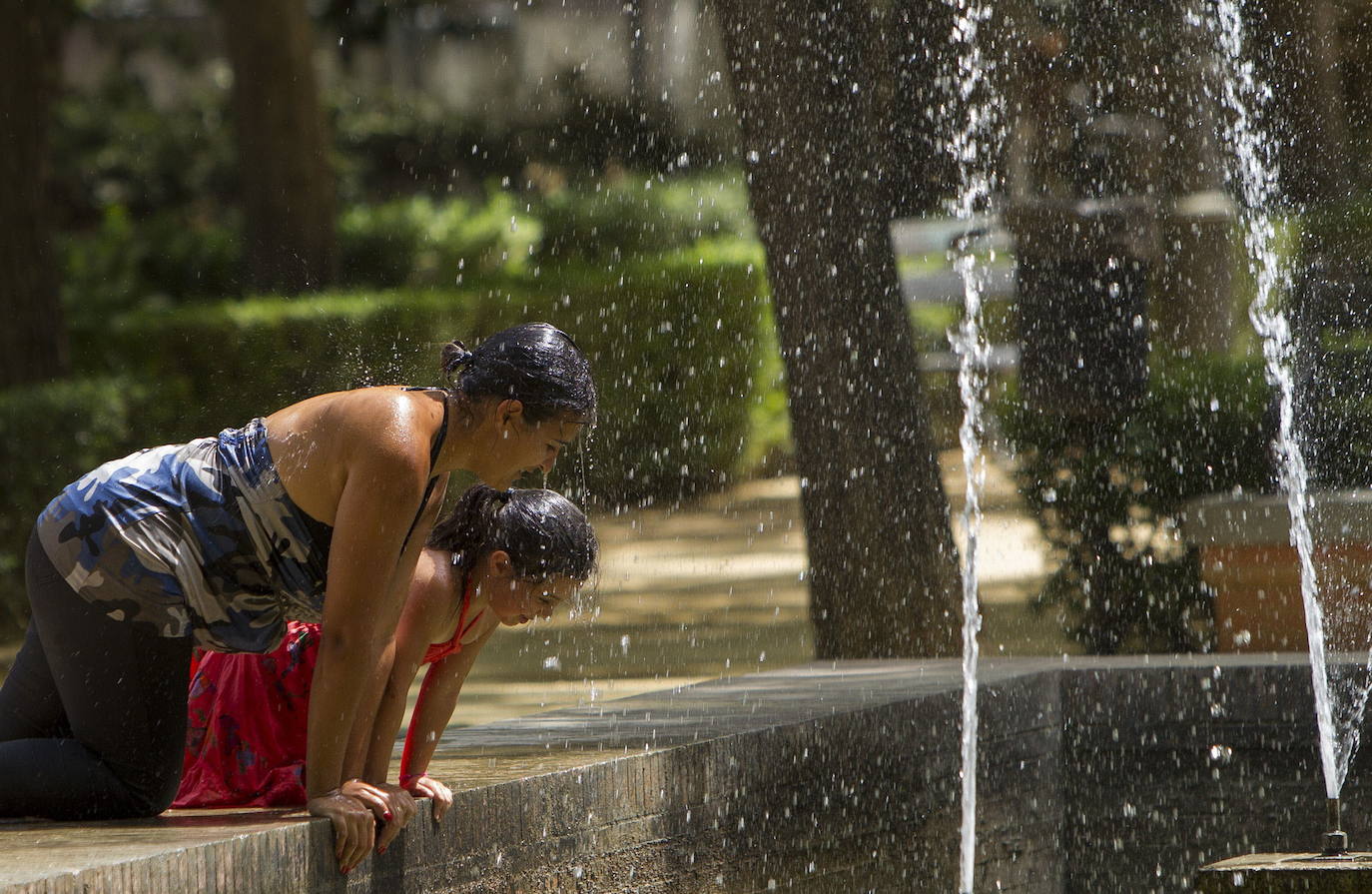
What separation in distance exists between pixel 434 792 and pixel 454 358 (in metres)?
0.68

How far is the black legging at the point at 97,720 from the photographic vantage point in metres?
2.73

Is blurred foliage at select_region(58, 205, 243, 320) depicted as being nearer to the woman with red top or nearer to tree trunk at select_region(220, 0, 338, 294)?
tree trunk at select_region(220, 0, 338, 294)

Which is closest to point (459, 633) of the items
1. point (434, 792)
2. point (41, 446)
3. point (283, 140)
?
point (434, 792)

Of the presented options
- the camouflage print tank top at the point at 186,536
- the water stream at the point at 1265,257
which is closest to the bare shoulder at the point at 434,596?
the camouflage print tank top at the point at 186,536

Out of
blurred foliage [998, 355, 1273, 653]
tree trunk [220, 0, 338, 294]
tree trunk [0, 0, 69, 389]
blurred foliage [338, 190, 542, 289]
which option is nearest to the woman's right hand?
blurred foliage [998, 355, 1273, 653]

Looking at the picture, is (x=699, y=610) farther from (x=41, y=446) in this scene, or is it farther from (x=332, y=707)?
(x=332, y=707)

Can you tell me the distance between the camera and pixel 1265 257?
9453 mm

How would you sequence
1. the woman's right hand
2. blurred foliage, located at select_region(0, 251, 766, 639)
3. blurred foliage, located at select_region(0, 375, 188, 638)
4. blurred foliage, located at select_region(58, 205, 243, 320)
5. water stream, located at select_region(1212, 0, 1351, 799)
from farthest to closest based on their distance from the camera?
blurred foliage, located at select_region(58, 205, 243, 320)
blurred foliage, located at select_region(0, 251, 766, 639)
blurred foliage, located at select_region(0, 375, 188, 638)
water stream, located at select_region(1212, 0, 1351, 799)
the woman's right hand

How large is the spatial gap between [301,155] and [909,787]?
37.8 ft

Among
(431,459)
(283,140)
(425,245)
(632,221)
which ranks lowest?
(431,459)

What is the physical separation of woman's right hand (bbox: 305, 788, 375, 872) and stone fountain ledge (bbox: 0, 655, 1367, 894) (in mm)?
32

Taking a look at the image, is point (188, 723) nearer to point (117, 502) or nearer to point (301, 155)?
point (117, 502)

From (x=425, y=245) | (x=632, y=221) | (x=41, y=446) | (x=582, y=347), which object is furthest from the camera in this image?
(x=425, y=245)

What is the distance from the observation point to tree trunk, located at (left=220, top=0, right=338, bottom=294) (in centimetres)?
1393
